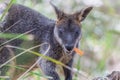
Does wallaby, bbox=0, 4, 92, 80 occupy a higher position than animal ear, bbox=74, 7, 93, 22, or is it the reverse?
animal ear, bbox=74, 7, 93, 22

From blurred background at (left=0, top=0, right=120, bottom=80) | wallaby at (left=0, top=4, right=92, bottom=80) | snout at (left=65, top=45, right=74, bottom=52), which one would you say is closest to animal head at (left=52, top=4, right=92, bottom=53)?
wallaby at (left=0, top=4, right=92, bottom=80)

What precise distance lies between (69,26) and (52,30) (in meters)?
0.55

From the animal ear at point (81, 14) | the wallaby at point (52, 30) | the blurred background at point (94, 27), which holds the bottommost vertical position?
the blurred background at point (94, 27)

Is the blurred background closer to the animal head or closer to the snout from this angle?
the animal head

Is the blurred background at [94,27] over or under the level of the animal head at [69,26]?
under

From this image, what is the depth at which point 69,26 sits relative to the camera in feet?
20.8

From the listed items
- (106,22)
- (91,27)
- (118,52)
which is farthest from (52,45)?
(118,52)

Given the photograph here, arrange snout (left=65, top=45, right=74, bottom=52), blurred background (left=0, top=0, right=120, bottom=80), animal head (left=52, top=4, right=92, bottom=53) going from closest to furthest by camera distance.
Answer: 1. snout (left=65, top=45, right=74, bottom=52)
2. animal head (left=52, top=4, right=92, bottom=53)
3. blurred background (left=0, top=0, right=120, bottom=80)

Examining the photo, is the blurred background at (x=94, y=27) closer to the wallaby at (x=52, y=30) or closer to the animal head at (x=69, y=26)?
the wallaby at (x=52, y=30)

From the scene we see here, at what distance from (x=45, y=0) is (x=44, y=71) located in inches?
152

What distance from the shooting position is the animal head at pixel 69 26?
20.4 feet

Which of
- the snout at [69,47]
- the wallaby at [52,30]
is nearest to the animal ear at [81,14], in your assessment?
the wallaby at [52,30]

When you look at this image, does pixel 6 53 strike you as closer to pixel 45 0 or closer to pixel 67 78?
pixel 67 78

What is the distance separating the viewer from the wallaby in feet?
20.6
